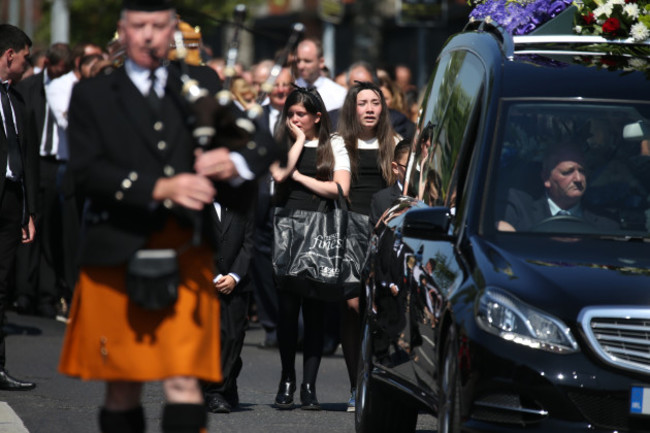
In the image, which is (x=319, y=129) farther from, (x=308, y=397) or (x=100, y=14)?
(x=100, y=14)

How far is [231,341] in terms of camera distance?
9.88 m

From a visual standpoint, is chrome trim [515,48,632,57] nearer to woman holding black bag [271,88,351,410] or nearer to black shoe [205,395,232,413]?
woman holding black bag [271,88,351,410]

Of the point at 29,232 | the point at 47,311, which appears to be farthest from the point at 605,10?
the point at 47,311

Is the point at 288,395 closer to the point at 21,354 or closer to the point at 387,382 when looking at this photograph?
the point at 387,382

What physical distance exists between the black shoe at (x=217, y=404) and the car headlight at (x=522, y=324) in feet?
12.3

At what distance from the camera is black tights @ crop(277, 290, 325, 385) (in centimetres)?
1021

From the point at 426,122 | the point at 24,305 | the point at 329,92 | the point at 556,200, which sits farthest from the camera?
the point at 24,305

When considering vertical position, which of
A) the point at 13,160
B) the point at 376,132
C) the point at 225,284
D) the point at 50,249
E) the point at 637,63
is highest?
the point at 637,63

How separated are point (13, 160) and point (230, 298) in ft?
7.41

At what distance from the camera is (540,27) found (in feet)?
27.2

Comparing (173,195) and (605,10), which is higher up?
(605,10)

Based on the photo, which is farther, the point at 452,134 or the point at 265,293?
the point at 265,293

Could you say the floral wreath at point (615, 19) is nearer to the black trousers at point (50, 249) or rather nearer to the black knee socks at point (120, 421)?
the black knee socks at point (120, 421)

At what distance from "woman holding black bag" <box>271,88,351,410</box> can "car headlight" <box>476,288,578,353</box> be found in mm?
3934
